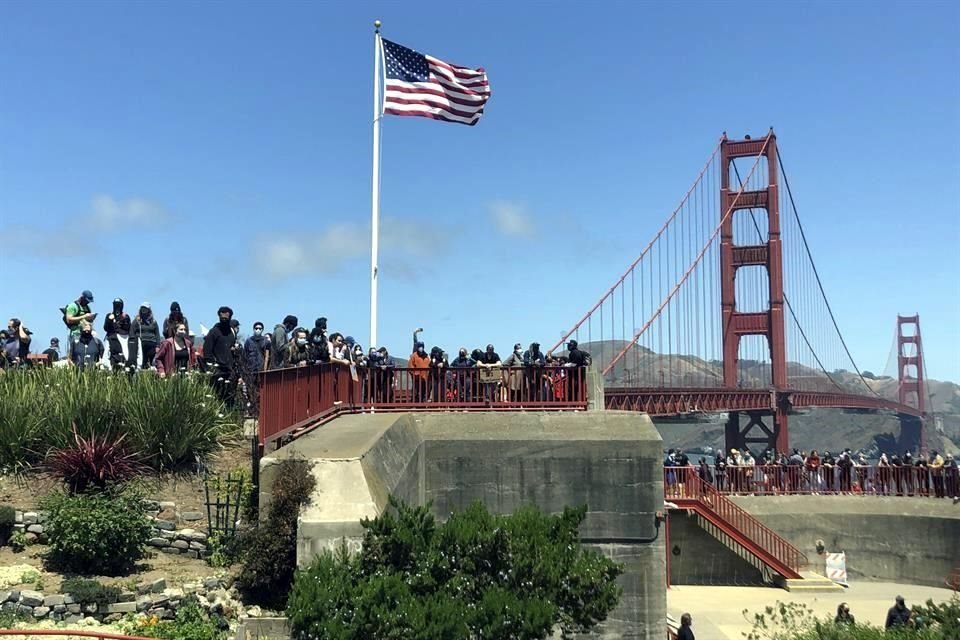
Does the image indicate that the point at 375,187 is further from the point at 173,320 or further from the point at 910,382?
the point at 910,382

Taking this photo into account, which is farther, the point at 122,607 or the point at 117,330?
the point at 117,330

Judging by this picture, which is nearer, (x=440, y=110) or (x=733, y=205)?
(x=440, y=110)

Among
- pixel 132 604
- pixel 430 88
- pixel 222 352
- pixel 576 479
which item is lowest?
pixel 132 604

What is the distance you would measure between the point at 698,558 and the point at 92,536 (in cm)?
1452

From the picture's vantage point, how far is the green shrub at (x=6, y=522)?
851 cm

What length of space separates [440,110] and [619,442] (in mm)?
7430

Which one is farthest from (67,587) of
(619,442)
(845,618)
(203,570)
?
(845,618)

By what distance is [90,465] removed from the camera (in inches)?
349

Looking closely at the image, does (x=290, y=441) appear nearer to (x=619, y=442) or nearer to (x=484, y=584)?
(x=484, y=584)

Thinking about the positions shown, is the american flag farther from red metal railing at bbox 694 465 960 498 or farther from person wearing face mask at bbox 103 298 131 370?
red metal railing at bbox 694 465 960 498

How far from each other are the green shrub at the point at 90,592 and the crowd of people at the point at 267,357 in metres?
4.43

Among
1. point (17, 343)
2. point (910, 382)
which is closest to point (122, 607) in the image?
point (17, 343)

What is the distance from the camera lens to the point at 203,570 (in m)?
8.30

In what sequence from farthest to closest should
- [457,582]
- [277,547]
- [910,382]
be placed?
[910,382] → [277,547] → [457,582]
